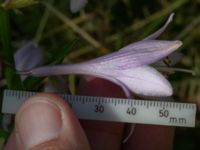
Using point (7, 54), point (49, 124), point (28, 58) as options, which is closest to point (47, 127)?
point (49, 124)

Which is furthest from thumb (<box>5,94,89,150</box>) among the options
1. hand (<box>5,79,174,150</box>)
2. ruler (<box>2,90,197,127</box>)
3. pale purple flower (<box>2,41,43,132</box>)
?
pale purple flower (<box>2,41,43,132</box>)

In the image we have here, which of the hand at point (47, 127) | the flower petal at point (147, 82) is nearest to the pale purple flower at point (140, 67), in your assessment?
A: the flower petal at point (147, 82)

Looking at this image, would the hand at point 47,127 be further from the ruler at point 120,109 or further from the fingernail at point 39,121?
the ruler at point 120,109

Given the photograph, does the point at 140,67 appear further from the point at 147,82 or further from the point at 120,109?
the point at 120,109

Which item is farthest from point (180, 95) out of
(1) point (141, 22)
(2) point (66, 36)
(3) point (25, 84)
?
(3) point (25, 84)

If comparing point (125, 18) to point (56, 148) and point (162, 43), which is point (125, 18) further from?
point (56, 148)

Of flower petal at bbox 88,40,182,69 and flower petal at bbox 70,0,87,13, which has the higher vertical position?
flower petal at bbox 70,0,87,13

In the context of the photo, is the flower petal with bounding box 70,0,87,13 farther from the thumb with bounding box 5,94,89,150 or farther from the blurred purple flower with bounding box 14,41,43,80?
the thumb with bounding box 5,94,89,150
